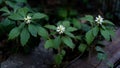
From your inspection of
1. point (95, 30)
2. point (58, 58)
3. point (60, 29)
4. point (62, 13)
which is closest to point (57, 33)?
point (60, 29)

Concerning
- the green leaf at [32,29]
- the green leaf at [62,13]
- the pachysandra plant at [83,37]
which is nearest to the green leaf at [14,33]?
the green leaf at [32,29]

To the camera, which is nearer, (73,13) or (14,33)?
(14,33)

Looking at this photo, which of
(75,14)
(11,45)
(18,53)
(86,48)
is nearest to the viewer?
(86,48)

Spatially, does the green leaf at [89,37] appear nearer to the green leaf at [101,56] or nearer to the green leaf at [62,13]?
the green leaf at [101,56]

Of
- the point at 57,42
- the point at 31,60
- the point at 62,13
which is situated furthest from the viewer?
the point at 62,13

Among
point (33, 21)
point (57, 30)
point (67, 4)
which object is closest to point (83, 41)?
point (57, 30)

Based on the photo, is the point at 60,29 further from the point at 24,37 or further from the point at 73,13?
the point at 73,13

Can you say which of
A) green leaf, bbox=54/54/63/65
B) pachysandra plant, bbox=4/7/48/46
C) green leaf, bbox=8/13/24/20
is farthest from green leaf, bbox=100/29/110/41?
green leaf, bbox=8/13/24/20

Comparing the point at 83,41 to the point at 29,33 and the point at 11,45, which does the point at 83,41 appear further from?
the point at 11,45

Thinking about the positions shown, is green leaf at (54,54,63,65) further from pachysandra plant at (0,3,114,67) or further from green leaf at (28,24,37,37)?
green leaf at (28,24,37,37)
